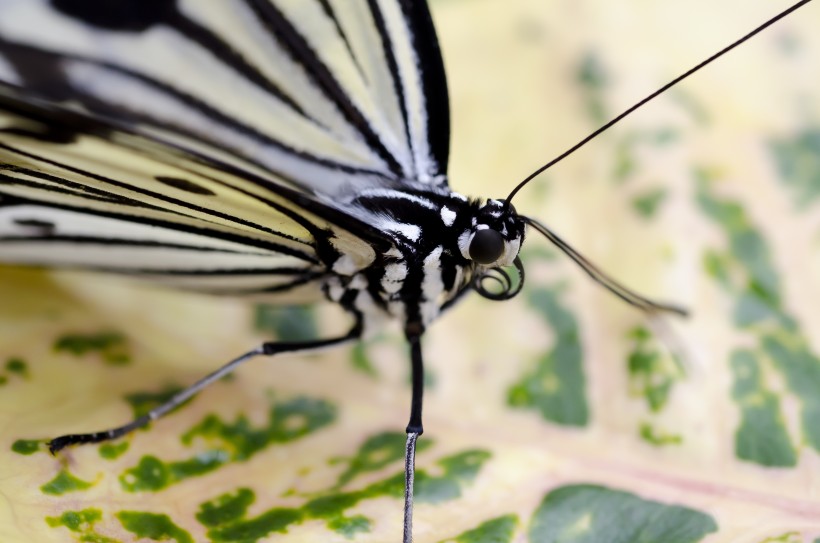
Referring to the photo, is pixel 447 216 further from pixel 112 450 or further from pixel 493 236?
pixel 112 450

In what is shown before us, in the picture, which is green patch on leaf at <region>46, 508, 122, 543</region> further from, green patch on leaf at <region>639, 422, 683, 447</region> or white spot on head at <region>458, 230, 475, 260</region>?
green patch on leaf at <region>639, 422, 683, 447</region>

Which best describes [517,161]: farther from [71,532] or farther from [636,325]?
[71,532]

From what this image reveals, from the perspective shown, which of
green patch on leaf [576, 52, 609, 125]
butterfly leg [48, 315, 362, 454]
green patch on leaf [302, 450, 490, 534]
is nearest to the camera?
green patch on leaf [302, 450, 490, 534]

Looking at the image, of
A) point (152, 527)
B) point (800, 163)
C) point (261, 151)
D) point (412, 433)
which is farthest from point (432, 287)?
point (800, 163)

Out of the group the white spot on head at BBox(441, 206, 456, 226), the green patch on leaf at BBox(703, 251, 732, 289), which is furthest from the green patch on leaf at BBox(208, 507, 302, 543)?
the green patch on leaf at BBox(703, 251, 732, 289)

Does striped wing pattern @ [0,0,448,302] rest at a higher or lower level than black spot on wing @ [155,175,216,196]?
higher

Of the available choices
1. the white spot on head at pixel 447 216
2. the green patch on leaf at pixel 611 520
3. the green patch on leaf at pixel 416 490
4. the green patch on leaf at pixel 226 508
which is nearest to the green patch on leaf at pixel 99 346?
the green patch on leaf at pixel 226 508

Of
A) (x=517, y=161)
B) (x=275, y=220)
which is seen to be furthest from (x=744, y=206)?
(x=275, y=220)
